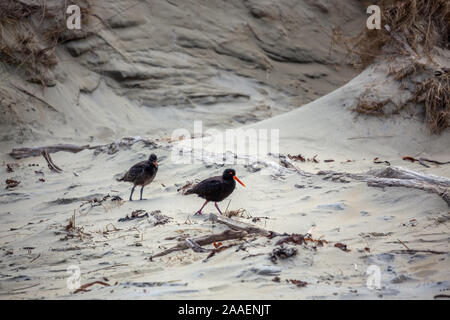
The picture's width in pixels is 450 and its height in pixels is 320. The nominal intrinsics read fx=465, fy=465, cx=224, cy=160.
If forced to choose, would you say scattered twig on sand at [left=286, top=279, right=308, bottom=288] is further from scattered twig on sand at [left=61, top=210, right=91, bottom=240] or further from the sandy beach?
scattered twig on sand at [left=61, top=210, right=91, bottom=240]

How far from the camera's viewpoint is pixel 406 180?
5.13 meters

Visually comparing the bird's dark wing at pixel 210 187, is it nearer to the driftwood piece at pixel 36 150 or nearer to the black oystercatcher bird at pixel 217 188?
the black oystercatcher bird at pixel 217 188

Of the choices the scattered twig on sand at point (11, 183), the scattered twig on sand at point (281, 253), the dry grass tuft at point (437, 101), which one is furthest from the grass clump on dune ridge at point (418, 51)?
the scattered twig on sand at point (11, 183)

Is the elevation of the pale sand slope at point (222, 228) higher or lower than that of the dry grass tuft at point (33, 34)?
lower

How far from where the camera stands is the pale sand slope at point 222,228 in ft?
10.6

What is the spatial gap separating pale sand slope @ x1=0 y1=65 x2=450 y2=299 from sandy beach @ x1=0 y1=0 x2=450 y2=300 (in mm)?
20

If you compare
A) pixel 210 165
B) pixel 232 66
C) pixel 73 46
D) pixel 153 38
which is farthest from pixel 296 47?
pixel 210 165

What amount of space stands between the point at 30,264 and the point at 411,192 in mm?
3837

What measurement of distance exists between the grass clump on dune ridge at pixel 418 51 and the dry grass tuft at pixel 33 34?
762 centimetres

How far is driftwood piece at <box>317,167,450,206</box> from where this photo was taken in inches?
187

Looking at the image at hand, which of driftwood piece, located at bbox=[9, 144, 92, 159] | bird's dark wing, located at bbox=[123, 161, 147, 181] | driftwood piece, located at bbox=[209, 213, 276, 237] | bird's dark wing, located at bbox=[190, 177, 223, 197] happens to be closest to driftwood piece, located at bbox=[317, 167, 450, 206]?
bird's dark wing, located at bbox=[190, 177, 223, 197]

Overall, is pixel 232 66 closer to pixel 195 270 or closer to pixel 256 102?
pixel 256 102

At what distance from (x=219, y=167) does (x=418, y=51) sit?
5344 millimetres

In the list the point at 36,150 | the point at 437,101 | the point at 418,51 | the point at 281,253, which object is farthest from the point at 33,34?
the point at 281,253
